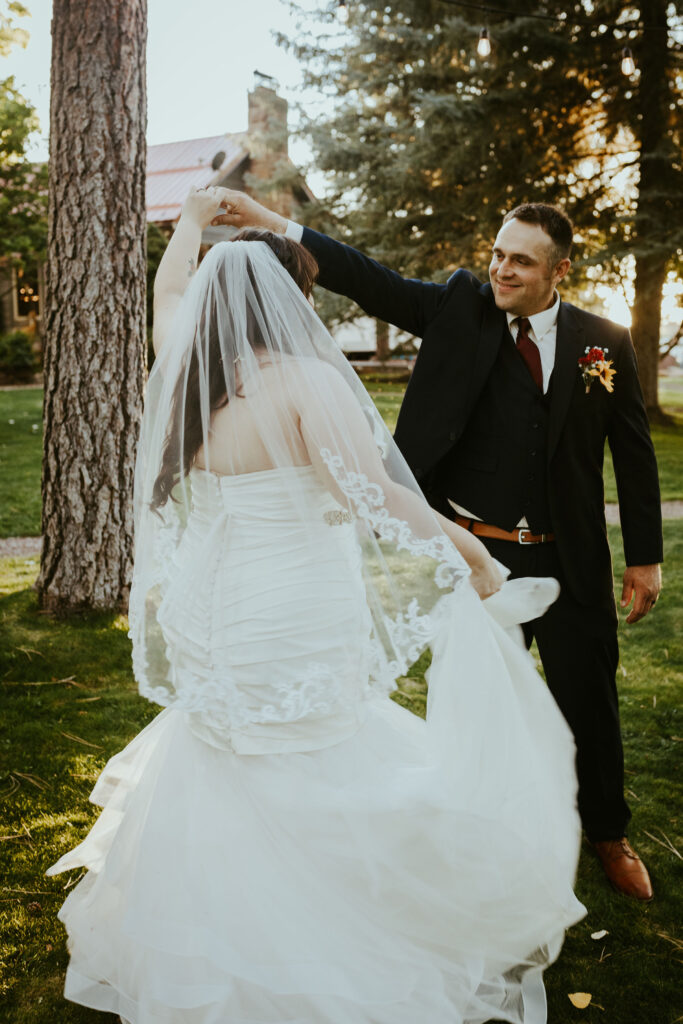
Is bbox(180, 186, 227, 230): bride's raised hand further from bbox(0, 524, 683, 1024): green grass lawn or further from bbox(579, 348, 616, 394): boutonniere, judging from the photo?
bbox(0, 524, 683, 1024): green grass lawn

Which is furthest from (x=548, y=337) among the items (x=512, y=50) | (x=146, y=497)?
(x=512, y=50)

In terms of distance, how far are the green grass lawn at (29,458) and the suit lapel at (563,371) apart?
267cm

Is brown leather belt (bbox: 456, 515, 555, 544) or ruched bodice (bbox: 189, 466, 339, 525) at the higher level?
ruched bodice (bbox: 189, 466, 339, 525)

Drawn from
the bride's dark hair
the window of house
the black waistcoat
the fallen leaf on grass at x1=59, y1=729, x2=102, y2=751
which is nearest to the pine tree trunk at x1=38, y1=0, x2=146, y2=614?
the fallen leaf on grass at x1=59, y1=729, x2=102, y2=751

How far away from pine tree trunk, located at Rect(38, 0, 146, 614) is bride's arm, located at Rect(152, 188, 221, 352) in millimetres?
2591

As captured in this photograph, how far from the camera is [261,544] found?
2.17 metres

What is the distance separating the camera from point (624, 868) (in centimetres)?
294

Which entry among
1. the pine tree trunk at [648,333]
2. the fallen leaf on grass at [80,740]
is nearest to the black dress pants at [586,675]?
the fallen leaf on grass at [80,740]

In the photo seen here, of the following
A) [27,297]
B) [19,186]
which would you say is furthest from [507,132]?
[27,297]

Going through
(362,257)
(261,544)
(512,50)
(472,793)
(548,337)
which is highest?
(512,50)

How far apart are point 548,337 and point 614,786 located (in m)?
1.67

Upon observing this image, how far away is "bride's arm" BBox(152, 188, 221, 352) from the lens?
2.51 m

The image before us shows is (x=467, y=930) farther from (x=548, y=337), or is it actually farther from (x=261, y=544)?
(x=548, y=337)

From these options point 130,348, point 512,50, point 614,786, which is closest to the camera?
point 614,786
